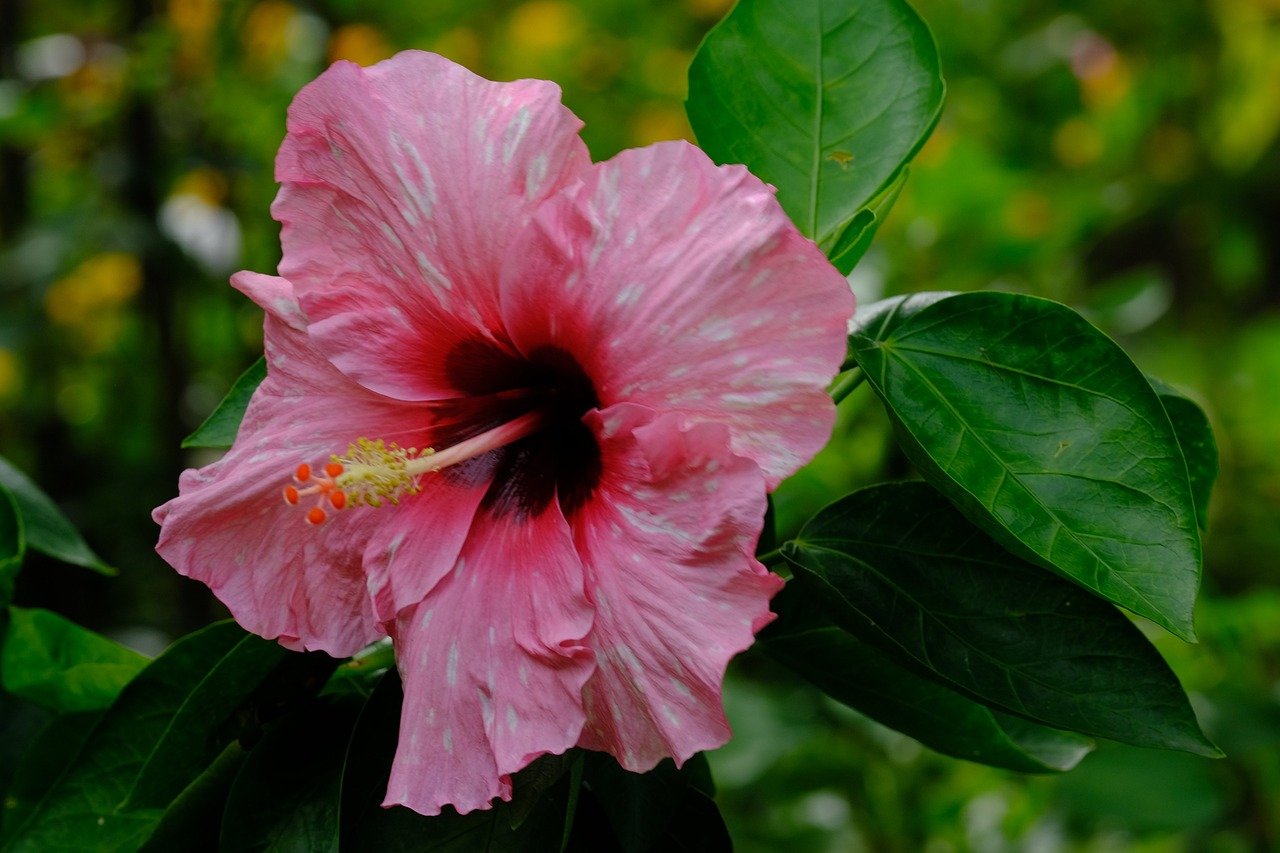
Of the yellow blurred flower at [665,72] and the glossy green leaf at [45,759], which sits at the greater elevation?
the glossy green leaf at [45,759]

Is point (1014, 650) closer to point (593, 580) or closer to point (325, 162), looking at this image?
point (593, 580)

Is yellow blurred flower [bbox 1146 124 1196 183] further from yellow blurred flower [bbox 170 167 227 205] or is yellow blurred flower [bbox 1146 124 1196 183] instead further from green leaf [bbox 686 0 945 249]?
green leaf [bbox 686 0 945 249]

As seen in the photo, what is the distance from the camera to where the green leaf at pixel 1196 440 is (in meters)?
0.81

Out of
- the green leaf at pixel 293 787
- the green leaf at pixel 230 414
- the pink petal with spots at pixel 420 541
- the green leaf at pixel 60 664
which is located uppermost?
the pink petal with spots at pixel 420 541

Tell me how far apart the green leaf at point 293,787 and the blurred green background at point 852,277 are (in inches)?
27.1

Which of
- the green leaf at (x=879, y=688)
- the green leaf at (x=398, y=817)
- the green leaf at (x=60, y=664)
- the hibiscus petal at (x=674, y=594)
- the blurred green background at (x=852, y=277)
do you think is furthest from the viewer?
the blurred green background at (x=852, y=277)

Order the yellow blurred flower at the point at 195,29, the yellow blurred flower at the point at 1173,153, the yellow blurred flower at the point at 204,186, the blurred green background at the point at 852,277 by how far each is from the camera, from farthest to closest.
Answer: the yellow blurred flower at the point at 1173,153, the yellow blurred flower at the point at 204,186, the yellow blurred flower at the point at 195,29, the blurred green background at the point at 852,277

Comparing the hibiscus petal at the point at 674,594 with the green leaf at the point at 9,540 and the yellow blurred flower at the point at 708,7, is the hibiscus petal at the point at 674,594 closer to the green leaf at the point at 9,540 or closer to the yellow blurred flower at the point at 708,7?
the green leaf at the point at 9,540

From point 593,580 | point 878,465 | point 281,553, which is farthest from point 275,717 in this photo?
point 878,465

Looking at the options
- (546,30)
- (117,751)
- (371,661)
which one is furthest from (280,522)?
(546,30)

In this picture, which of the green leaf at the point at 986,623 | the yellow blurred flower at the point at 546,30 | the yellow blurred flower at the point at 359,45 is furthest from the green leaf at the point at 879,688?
the yellow blurred flower at the point at 546,30

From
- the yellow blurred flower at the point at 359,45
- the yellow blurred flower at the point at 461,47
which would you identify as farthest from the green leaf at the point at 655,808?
the yellow blurred flower at the point at 461,47

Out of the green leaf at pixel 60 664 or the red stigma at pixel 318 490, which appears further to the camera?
the green leaf at pixel 60 664

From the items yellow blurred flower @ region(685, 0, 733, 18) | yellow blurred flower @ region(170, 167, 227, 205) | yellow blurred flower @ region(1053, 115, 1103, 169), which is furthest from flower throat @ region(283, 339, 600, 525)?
yellow blurred flower @ region(1053, 115, 1103, 169)
